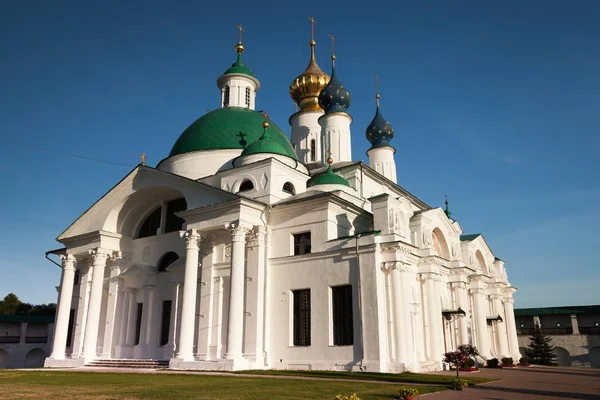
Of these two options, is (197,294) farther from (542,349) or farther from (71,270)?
(542,349)

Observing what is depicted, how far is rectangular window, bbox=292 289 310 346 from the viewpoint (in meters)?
19.4

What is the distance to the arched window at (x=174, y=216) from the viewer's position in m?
24.5

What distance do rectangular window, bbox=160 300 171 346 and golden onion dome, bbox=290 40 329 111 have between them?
16522 mm

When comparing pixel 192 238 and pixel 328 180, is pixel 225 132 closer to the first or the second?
pixel 328 180

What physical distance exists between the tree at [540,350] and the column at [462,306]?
14870 millimetres

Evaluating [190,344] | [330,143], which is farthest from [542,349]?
[190,344]

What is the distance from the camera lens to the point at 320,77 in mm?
33688

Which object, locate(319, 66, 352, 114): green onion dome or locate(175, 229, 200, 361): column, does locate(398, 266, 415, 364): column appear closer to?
locate(175, 229, 200, 361): column

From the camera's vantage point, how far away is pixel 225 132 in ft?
87.6

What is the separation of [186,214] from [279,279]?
4951mm

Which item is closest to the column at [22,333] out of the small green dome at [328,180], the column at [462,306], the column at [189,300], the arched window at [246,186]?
the column at [189,300]

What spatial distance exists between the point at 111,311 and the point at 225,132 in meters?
10.9

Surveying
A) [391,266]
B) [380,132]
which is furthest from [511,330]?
[391,266]

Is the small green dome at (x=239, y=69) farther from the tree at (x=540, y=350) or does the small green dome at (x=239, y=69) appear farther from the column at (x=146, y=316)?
the tree at (x=540, y=350)
